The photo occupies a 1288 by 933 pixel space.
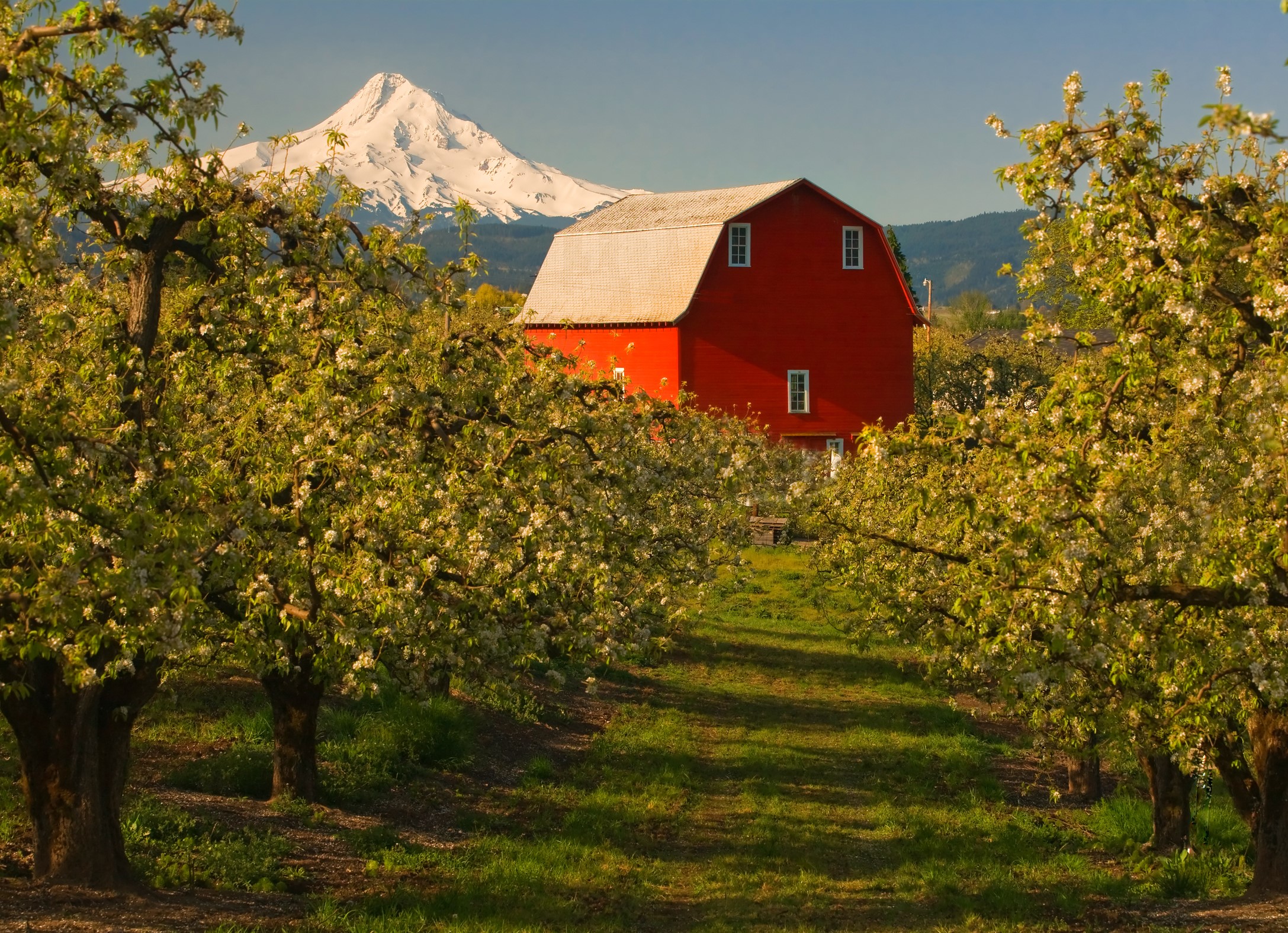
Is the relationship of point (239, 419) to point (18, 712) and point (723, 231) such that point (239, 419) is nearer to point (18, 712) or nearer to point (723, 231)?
point (18, 712)

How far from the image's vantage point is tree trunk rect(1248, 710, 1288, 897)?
12.6m

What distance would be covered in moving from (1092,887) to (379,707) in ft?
38.4

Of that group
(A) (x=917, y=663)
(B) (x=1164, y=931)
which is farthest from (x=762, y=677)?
(B) (x=1164, y=931)

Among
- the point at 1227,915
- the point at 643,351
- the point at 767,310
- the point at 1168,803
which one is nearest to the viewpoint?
the point at 1227,915

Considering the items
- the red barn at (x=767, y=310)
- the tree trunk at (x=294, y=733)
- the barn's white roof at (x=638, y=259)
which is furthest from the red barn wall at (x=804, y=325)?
the tree trunk at (x=294, y=733)

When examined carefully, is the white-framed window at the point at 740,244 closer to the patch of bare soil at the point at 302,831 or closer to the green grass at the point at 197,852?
the patch of bare soil at the point at 302,831

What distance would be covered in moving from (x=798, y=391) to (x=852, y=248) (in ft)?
24.3

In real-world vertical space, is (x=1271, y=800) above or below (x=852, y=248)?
below

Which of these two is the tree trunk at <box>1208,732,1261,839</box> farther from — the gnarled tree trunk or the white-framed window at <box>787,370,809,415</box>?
the white-framed window at <box>787,370,809,415</box>

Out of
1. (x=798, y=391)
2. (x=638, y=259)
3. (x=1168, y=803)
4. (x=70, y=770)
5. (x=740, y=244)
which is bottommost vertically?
(x=1168, y=803)

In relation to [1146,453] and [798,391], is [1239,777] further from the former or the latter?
[798,391]

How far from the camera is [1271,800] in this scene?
12.8m

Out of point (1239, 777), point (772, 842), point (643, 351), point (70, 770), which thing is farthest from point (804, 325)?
point (70, 770)

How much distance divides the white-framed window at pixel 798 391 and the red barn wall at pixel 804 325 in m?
0.22
